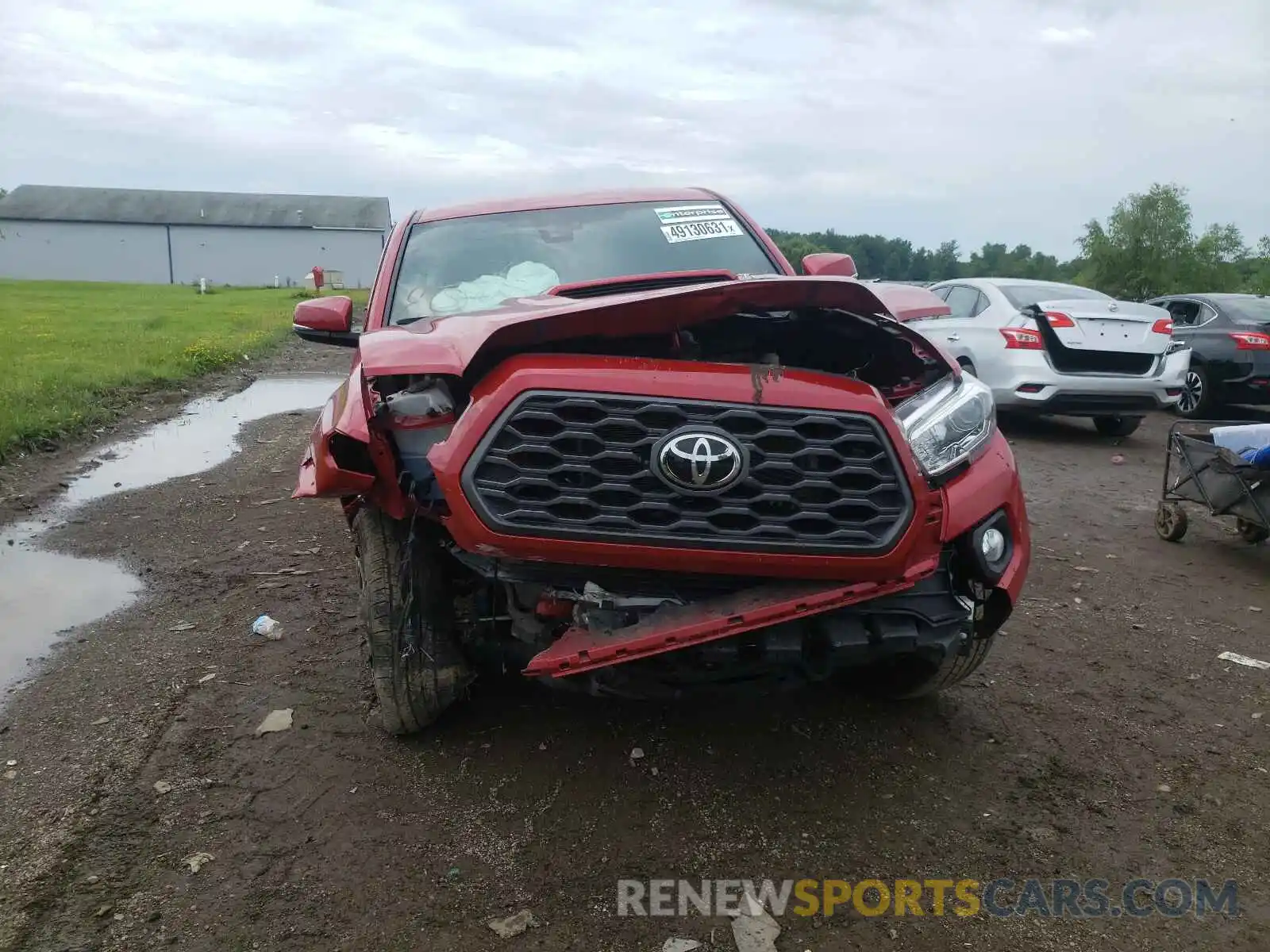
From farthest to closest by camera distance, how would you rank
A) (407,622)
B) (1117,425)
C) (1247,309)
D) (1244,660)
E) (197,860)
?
(1247,309)
(1117,425)
(1244,660)
(407,622)
(197,860)

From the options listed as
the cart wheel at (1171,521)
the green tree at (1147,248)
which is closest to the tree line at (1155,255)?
the green tree at (1147,248)

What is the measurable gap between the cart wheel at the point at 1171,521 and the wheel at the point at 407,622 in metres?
4.71

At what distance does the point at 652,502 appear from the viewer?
7.62ft

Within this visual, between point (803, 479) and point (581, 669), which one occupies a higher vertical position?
point (803, 479)

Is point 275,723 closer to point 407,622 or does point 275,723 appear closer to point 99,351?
point 407,622

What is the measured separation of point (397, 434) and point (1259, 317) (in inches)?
437

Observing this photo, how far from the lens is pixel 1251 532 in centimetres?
563

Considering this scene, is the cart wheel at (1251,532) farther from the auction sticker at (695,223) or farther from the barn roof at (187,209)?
the barn roof at (187,209)

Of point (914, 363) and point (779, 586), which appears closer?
point (779, 586)

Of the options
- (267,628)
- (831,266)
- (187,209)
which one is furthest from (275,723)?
(187,209)

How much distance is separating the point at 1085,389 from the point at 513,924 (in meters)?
7.79

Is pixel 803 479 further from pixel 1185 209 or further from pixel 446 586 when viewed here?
pixel 1185 209

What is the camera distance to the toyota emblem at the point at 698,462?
7.56 feet

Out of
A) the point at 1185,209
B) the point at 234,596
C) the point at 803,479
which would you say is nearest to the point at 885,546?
the point at 803,479
